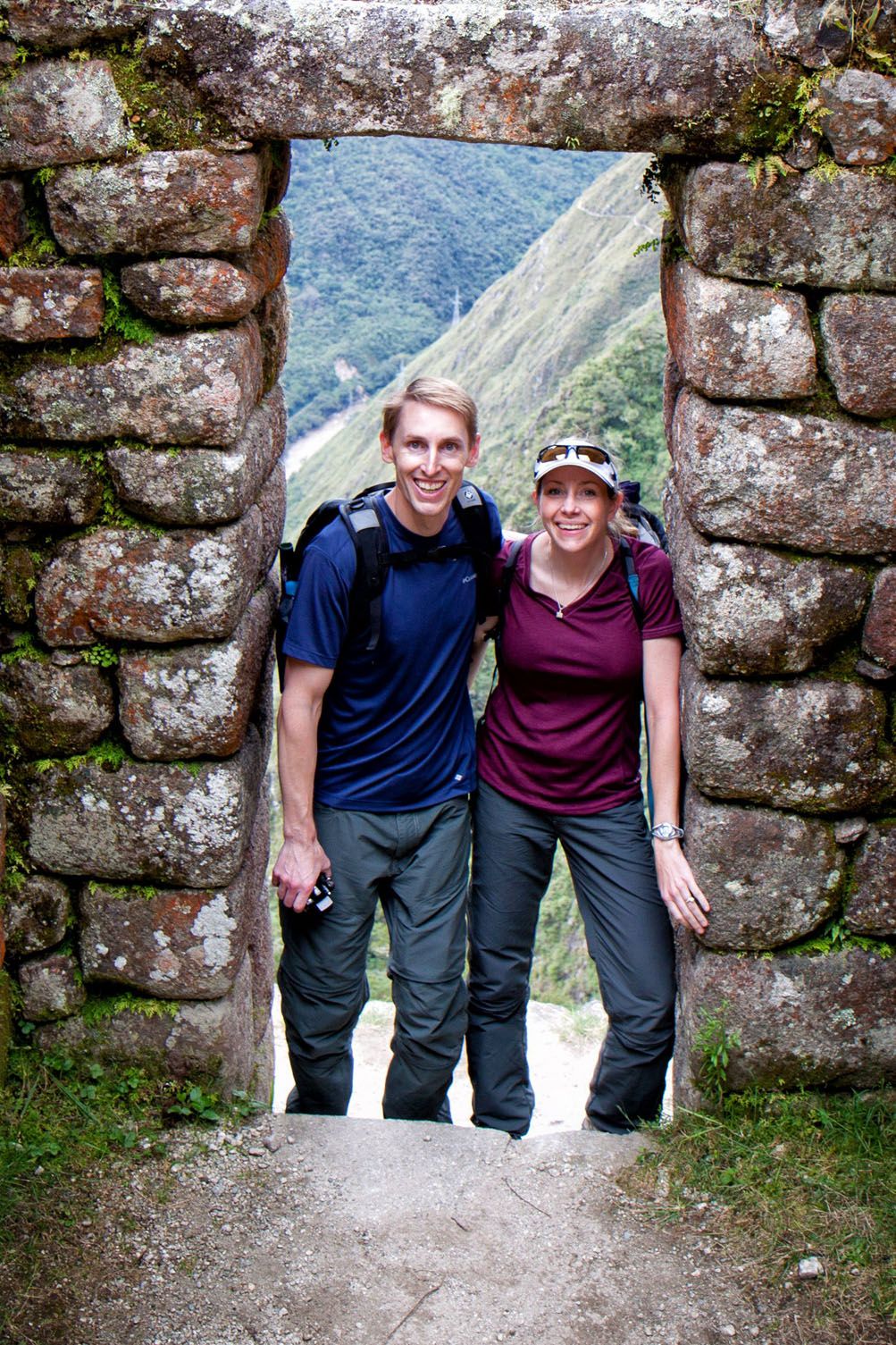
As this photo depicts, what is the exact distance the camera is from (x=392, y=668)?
147 inches

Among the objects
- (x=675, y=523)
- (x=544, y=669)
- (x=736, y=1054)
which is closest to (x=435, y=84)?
(x=675, y=523)

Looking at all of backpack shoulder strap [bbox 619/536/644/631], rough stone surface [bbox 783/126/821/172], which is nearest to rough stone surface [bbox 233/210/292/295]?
backpack shoulder strap [bbox 619/536/644/631]

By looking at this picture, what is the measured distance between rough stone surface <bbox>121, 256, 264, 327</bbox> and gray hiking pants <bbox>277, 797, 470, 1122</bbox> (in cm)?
153

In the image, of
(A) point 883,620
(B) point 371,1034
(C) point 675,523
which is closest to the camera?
(A) point 883,620

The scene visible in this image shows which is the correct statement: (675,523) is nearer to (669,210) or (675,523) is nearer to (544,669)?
(544,669)

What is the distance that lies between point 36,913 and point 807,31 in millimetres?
3227

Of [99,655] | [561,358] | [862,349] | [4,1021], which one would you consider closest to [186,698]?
[99,655]

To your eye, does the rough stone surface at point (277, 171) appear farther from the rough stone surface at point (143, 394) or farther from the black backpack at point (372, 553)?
the black backpack at point (372, 553)

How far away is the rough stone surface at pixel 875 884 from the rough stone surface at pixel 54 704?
2.23 metres

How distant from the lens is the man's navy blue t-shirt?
3.57 metres

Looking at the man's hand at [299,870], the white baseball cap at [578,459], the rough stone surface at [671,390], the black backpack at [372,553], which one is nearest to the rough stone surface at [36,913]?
the man's hand at [299,870]

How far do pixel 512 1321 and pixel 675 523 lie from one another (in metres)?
2.24

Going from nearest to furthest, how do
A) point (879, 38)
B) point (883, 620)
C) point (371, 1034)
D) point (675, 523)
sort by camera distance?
1. point (879, 38)
2. point (883, 620)
3. point (675, 523)
4. point (371, 1034)

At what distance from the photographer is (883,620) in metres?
3.42
